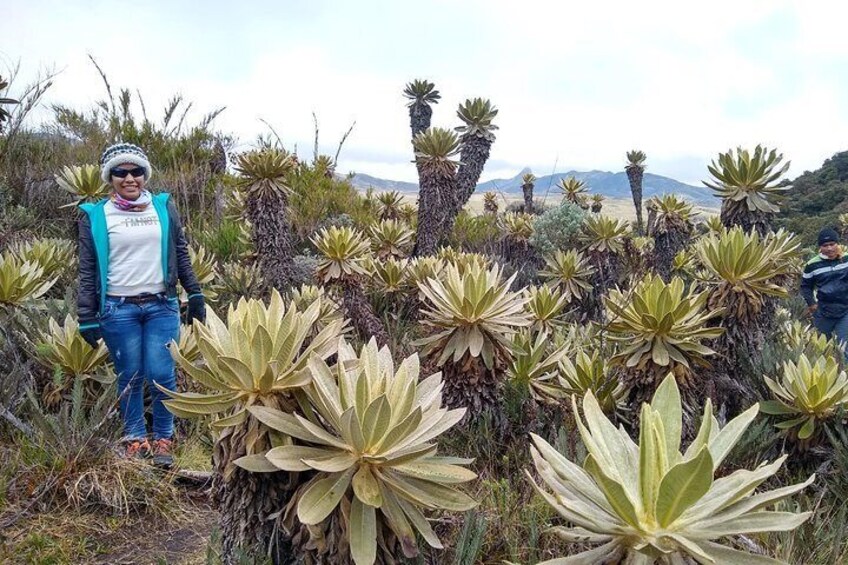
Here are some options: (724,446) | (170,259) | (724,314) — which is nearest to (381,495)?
(724,446)

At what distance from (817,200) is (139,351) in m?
26.1

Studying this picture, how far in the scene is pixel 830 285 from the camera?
6.09 metres

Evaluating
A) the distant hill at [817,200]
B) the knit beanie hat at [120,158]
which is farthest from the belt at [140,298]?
the distant hill at [817,200]

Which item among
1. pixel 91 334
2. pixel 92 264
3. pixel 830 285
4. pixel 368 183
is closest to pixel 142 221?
pixel 92 264

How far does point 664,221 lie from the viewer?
764cm

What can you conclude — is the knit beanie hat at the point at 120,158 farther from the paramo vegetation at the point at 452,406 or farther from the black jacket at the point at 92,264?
the paramo vegetation at the point at 452,406

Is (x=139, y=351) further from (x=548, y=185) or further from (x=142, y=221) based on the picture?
(x=548, y=185)

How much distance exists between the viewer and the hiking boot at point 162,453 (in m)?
3.04

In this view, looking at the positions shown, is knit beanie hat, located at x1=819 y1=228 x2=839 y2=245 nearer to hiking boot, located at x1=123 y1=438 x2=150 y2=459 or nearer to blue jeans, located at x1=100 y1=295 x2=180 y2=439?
blue jeans, located at x1=100 y1=295 x2=180 y2=439

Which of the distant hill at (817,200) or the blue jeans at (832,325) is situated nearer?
the blue jeans at (832,325)

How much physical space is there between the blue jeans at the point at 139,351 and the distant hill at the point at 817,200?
1949 cm

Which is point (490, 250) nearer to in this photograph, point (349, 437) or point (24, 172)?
point (24, 172)

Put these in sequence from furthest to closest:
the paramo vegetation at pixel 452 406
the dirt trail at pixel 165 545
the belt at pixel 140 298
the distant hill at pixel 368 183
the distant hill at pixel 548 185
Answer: the distant hill at pixel 368 183 → the distant hill at pixel 548 185 → the belt at pixel 140 298 → the dirt trail at pixel 165 545 → the paramo vegetation at pixel 452 406

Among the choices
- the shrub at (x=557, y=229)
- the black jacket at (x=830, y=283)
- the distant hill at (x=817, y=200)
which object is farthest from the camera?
the distant hill at (x=817, y=200)
